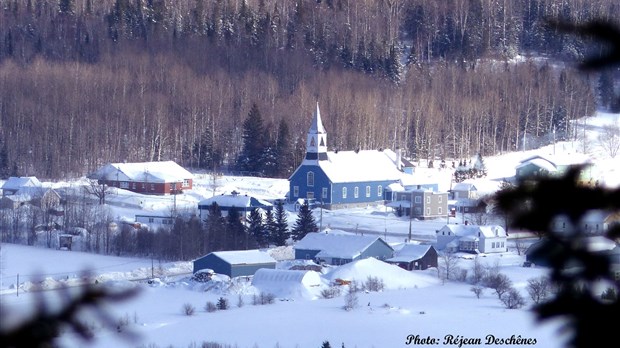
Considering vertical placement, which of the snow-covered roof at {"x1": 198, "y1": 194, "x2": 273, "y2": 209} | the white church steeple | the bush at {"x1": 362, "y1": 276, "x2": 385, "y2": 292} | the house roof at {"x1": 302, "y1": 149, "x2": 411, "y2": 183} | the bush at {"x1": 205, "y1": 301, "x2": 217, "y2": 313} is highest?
the white church steeple

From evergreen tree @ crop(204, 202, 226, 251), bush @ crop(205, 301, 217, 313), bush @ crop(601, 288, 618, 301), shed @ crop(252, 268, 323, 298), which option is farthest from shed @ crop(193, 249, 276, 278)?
bush @ crop(601, 288, 618, 301)

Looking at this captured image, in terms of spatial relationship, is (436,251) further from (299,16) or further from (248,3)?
(248,3)

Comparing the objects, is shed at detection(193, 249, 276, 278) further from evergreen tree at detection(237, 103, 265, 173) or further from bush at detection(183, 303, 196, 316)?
evergreen tree at detection(237, 103, 265, 173)

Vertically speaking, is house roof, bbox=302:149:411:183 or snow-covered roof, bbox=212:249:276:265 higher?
house roof, bbox=302:149:411:183

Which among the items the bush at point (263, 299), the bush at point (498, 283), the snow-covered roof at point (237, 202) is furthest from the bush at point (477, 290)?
the snow-covered roof at point (237, 202)

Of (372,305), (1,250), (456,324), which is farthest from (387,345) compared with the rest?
(1,250)

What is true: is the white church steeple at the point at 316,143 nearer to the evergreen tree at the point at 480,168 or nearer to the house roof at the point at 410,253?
the evergreen tree at the point at 480,168

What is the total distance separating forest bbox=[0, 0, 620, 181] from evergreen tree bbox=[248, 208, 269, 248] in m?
9.62

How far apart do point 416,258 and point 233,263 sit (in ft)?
10.8

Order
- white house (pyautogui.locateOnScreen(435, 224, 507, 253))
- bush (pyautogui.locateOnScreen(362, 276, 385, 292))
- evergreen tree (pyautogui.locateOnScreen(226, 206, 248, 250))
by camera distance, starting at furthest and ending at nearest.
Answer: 1. evergreen tree (pyautogui.locateOnScreen(226, 206, 248, 250))
2. white house (pyautogui.locateOnScreen(435, 224, 507, 253))
3. bush (pyautogui.locateOnScreen(362, 276, 385, 292))

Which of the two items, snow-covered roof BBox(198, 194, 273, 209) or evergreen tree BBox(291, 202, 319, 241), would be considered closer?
evergreen tree BBox(291, 202, 319, 241)

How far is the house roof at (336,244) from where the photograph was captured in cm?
2208

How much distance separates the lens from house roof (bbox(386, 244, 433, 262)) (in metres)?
21.3

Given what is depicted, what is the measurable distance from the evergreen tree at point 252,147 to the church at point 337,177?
3.94 metres
